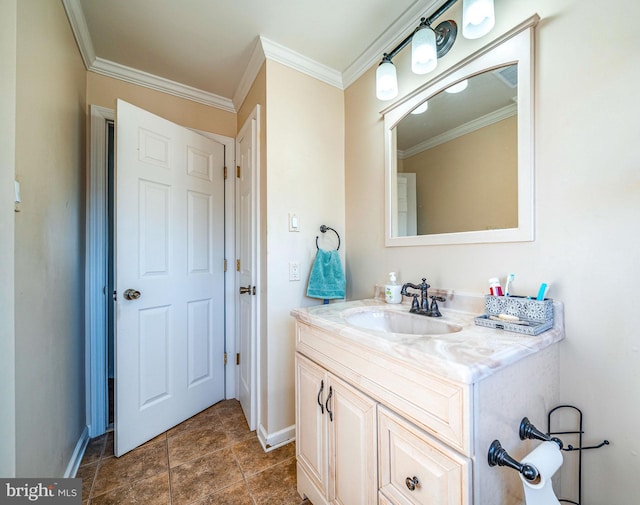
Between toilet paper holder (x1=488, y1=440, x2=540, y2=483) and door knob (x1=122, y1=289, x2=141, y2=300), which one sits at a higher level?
door knob (x1=122, y1=289, x2=141, y2=300)

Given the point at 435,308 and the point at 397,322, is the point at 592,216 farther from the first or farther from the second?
the point at 397,322

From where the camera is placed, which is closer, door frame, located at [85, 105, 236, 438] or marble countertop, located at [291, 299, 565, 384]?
marble countertop, located at [291, 299, 565, 384]

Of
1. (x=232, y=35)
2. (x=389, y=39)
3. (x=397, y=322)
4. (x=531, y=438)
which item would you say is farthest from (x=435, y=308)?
(x=232, y=35)

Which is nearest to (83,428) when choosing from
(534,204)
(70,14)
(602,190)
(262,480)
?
(262,480)

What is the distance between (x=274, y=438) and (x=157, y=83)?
2464 millimetres

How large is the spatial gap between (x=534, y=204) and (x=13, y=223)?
67.5 inches

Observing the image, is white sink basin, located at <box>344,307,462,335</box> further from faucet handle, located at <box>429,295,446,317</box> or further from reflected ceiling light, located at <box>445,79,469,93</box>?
reflected ceiling light, located at <box>445,79,469,93</box>

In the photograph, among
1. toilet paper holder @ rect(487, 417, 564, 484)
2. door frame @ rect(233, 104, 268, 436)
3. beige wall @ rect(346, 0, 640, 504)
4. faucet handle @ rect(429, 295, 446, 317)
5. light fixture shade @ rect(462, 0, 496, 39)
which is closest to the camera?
toilet paper holder @ rect(487, 417, 564, 484)

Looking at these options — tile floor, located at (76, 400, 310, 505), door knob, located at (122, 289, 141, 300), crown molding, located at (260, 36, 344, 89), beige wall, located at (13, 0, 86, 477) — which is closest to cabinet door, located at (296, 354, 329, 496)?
tile floor, located at (76, 400, 310, 505)

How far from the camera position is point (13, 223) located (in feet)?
2.83

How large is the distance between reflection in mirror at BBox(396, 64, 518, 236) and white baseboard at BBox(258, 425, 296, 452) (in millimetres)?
1344

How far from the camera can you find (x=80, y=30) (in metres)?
1.48

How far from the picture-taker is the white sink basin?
3.53 ft

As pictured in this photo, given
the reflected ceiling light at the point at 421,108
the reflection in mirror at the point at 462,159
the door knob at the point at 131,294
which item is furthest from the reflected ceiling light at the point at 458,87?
the door knob at the point at 131,294
